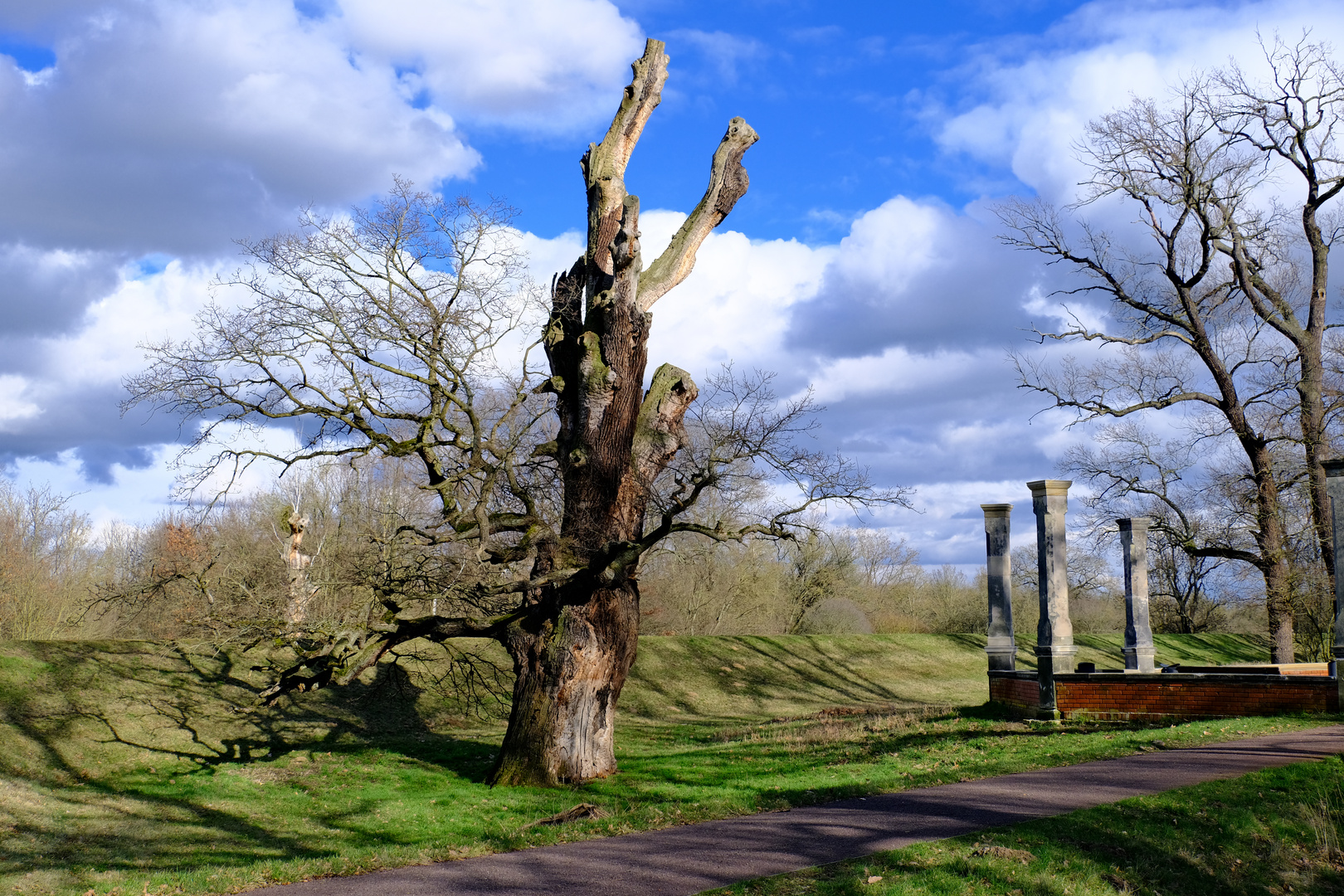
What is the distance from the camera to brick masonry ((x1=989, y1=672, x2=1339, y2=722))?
16.4 m

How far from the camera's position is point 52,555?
101 ft

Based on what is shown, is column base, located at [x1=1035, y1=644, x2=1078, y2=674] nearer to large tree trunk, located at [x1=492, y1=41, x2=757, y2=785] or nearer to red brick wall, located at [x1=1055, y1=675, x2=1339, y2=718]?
red brick wall, located at [x1=1055, y1=675, x2=1339, y2=718]

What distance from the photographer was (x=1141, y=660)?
19.4m

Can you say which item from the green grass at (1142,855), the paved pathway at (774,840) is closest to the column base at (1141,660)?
the paved pathway at (774,840)

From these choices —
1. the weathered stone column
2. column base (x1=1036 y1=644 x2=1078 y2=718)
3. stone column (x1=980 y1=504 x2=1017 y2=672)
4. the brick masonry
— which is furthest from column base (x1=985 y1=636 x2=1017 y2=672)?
the weathered stone column

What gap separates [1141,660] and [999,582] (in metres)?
3.29

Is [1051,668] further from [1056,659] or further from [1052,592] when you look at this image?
[1052,592]

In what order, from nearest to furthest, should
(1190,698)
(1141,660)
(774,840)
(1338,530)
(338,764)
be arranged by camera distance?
1. (774,840)
2. (338,764)
3. (1338,530)
4. (1190,698)
5. (1141,660)

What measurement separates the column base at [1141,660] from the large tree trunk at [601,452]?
11.7 metres

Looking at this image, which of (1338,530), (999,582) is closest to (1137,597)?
(999,582)

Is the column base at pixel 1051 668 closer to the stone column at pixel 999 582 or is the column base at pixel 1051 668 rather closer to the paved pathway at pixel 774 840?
the stone column at pixel 999 582

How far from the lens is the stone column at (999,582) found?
Result: 1942 centimetres

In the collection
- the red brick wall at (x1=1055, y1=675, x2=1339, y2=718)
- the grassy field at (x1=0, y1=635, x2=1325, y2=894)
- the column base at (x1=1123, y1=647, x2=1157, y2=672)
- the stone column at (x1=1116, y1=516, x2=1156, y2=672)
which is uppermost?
the stone column at (x1=1116, y1=516, x2=1156, y2=672)

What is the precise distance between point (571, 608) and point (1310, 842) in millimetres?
8615
